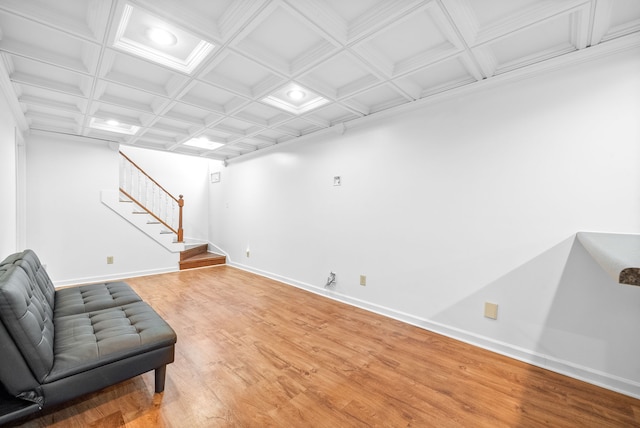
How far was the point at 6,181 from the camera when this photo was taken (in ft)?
9.08

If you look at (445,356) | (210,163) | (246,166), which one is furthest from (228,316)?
(210,163)

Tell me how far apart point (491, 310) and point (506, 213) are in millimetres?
898

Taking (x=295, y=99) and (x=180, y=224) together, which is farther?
(x=180, y=224)

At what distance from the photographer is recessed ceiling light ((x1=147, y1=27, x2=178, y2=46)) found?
6.33 ft

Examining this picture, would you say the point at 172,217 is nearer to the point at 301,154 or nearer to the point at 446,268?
the point at 301,154

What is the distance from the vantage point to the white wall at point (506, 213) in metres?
1.91

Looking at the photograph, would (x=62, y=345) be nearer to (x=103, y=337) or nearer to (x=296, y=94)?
(x=103, y=337)

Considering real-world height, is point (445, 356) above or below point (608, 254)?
below

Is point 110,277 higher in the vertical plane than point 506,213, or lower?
lower

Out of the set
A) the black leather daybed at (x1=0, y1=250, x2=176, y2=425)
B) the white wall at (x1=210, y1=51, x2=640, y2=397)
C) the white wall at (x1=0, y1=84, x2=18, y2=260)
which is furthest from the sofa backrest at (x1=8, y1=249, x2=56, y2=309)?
the white wall at (x1=210, y1=51, x2=640, y2=397)

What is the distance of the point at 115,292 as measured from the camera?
253 centimetres

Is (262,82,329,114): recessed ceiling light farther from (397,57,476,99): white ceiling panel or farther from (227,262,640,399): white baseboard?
(227,262,640,399): white baseboard

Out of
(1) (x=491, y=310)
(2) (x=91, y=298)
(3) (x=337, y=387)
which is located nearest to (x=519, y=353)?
(1) (x=491, y=310)

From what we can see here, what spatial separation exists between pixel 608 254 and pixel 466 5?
5.53ft
